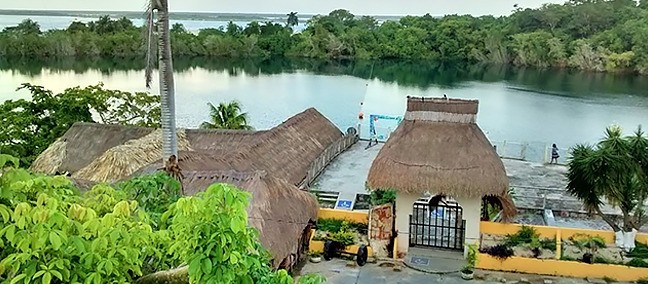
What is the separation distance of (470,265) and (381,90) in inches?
1660

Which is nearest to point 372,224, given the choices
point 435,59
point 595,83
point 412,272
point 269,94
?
point 412,272

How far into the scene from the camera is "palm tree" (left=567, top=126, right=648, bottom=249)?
15.2 m

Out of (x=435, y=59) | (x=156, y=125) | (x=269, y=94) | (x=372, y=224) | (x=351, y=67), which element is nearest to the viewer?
(x=372, y=224)

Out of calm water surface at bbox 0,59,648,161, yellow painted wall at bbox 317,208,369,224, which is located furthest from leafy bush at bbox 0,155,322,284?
calm water surface at bbox 0,59,648,161

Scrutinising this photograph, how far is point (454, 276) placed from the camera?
14.8m

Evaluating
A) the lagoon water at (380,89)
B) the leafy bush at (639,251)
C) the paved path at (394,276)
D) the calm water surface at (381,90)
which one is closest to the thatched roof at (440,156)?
the paved path at (394,276)

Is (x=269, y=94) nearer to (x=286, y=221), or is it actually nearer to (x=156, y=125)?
(x=156, y=125)

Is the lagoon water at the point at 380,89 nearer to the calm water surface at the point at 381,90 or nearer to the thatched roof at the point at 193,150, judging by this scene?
the calm water surface at the point at 381,90

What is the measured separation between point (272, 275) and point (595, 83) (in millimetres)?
60632

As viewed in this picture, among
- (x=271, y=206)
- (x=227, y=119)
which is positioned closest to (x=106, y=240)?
(x=271, y=206)

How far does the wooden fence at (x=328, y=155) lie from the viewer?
2145 cm

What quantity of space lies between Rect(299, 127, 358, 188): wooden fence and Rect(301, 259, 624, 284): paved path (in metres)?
5.53

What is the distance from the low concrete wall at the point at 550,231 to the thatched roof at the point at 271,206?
4.33 metres

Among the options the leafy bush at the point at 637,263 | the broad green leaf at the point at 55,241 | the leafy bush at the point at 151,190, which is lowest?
the leafy bush at the point at 637,263
